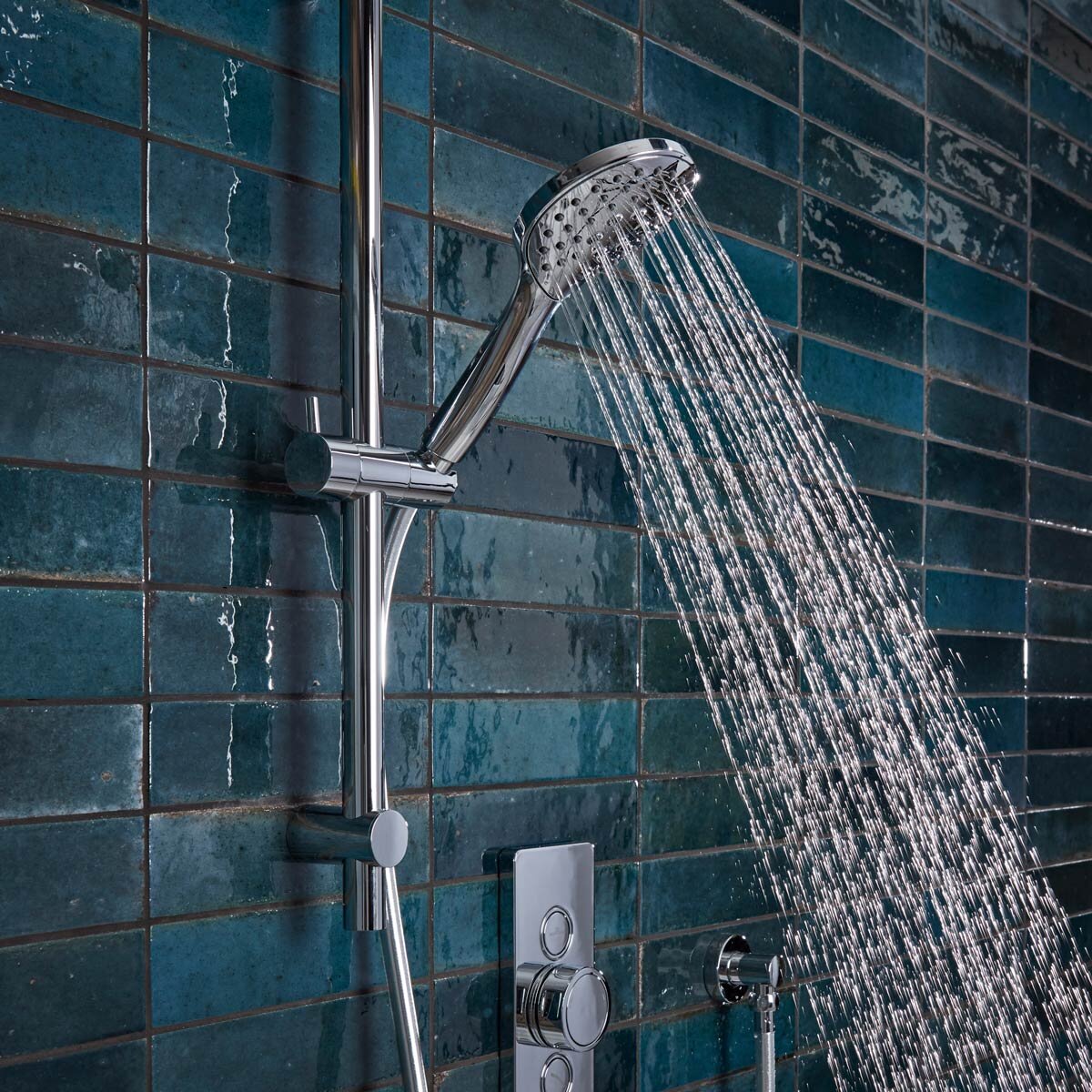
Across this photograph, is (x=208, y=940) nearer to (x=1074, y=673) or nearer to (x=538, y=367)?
(x=538, y=367)

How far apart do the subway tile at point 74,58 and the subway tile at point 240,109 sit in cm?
2

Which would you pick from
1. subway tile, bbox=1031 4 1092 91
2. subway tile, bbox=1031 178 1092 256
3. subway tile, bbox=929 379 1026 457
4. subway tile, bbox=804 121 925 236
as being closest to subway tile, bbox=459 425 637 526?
subway tile, bbox=804 121 925 236

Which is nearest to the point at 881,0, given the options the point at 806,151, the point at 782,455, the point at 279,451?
the point at 806,151

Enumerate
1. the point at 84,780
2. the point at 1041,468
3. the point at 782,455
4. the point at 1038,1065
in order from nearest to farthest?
the point at 84,780, the point at 782,455, the point at 1038,1065, the point at 1041,468

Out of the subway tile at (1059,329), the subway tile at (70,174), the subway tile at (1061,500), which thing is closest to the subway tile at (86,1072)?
the subway tile at (70,174)

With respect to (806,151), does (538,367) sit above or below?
below

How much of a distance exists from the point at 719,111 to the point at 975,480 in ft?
2.05

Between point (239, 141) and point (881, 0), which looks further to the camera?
point (881, 0)

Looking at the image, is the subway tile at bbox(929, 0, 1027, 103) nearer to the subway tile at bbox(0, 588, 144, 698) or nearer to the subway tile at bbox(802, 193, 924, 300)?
the subway tile at bbox(802, 193, 924, 300)

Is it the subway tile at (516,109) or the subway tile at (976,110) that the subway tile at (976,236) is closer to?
the subway tile at (976,110)

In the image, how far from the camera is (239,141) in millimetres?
965

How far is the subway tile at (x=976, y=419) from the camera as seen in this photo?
1.66m

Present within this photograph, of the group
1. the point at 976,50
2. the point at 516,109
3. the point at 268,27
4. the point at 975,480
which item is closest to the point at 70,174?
the point at 268,27

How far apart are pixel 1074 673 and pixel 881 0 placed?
951 millimetres
